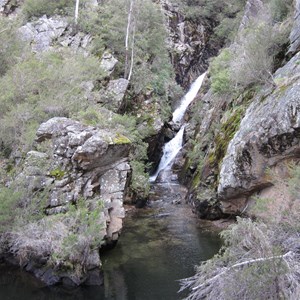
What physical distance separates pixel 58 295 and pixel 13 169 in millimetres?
5763

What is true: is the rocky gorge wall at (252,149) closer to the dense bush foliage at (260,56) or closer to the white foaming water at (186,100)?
the dense bush foliage at (260,56)

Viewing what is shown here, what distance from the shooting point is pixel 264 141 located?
13742 mm

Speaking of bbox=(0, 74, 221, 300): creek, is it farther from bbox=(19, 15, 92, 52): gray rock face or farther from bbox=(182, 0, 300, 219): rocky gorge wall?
bbox=(19, 15, 92, 52): gray rock face

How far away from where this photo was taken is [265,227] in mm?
8000

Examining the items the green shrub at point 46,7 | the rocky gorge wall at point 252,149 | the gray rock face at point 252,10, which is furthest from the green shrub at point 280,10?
the green shrub at point 46,7

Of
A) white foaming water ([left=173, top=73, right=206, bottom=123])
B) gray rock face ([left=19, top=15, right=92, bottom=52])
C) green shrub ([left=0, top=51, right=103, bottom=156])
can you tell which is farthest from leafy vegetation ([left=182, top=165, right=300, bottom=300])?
white foaming water ([left=173, top=73, right=206, bottom=123])

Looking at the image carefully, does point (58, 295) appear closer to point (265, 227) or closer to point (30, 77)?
point (265, 227)

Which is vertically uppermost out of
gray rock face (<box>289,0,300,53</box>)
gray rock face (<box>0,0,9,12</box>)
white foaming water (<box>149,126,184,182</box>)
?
gray rock face (<box>0,0,9,12</box>)

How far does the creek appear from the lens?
10.3 m

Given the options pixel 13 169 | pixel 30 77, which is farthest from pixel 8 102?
pixel 13 169

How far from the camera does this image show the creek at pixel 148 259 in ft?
33.8

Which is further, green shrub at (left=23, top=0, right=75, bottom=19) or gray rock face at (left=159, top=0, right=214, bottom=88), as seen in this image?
gray rock face at (left=159, top=0, right=214, bottom=88)

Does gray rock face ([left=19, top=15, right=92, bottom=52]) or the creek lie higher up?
gray rock face ([left=19, top=15, right=92, bottom=52])

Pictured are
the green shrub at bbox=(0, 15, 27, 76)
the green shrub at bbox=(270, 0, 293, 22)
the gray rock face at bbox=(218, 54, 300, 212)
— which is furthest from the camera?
the green shrub at bbox=(270, 0, 293, 22)
